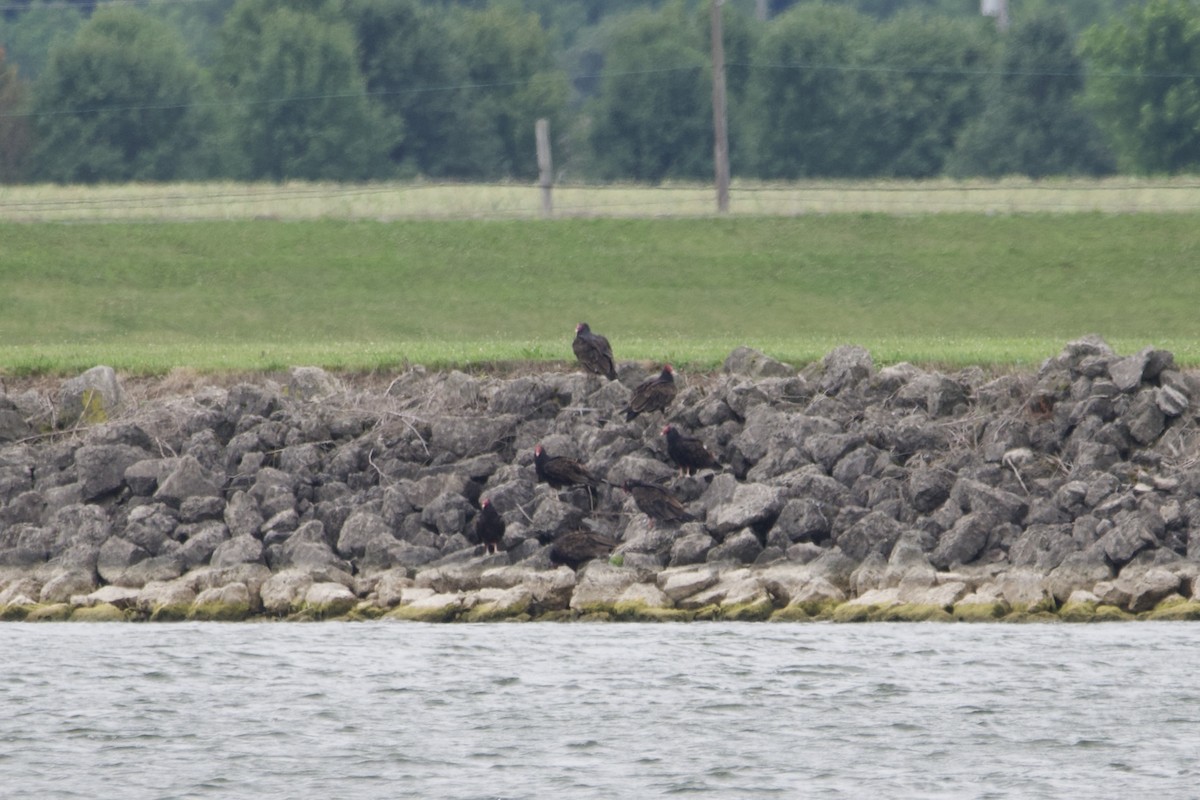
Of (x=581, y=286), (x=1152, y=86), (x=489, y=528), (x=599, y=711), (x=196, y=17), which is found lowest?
(x=599, y=711)

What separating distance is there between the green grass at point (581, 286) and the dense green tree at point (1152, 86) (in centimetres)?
3476

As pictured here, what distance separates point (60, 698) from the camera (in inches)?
707

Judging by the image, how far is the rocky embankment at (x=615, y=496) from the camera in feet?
69.9

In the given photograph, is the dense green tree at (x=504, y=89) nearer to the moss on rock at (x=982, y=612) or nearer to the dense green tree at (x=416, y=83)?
the dense green tree at (x=416, y=83)

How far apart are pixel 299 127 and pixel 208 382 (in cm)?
5283

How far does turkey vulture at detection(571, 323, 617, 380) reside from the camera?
24500 millimetres

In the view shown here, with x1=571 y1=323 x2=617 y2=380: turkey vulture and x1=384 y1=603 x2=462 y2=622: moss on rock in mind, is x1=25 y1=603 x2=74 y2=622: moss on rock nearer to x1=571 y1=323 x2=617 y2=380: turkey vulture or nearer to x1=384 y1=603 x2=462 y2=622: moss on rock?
x1=384 y1=603 x2=462 y2=622: moss on rock

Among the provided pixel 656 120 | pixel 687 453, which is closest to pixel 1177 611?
pixel 687 453

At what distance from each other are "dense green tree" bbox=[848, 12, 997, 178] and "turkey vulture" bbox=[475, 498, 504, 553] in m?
57.5

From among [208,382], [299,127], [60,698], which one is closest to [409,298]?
[208,382]

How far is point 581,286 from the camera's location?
114ft

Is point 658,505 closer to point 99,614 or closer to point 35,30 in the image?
point 99,614

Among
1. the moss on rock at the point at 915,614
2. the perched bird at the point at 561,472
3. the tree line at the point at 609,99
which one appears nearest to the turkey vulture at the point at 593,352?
the perched bird at the point at 561,472

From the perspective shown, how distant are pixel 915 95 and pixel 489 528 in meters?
61.1
